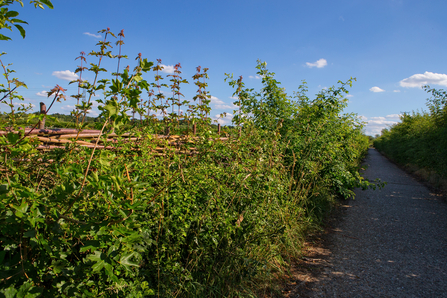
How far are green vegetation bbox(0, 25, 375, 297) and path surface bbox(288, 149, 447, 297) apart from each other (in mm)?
432

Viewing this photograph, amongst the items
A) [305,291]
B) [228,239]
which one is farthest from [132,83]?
[305,291]

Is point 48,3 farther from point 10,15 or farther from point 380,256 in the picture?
point 380,256

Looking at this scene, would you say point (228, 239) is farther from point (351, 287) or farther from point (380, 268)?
point (380, 268)

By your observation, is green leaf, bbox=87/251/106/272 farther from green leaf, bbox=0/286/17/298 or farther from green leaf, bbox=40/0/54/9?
green leaf, bbox=40/0/54/9

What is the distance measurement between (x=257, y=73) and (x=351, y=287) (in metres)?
4.30

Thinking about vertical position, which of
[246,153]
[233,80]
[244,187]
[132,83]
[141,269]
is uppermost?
[233,80]

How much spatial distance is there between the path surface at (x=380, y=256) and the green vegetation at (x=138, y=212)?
43 centimetres

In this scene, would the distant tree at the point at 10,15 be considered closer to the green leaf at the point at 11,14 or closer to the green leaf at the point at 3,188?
the green leaf at the point at 11,14

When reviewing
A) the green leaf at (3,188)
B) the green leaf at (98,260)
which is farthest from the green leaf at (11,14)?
the green leaf at (98,260)

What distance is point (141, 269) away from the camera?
178 centimetres

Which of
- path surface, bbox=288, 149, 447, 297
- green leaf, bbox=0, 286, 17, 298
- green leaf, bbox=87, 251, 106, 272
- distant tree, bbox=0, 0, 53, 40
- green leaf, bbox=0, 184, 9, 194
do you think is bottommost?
path surface, bbox=288, 149, 447, 297

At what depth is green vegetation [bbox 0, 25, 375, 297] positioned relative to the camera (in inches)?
45.3

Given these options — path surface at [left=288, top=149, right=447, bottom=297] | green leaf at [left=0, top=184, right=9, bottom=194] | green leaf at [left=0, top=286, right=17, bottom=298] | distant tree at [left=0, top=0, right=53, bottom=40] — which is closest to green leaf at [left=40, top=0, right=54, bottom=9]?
distant tree at [left=0, top=0, right=53, bottom=40]

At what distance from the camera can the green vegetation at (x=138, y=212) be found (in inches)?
45.3
